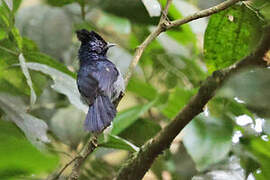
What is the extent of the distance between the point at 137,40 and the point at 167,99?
112 centimetres

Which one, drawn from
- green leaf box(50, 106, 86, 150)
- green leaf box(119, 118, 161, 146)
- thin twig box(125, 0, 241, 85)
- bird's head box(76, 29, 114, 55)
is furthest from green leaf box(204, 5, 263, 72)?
bird's head box(76, 29, 114, 55)

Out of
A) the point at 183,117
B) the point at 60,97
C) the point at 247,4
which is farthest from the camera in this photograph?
the point at 60,97

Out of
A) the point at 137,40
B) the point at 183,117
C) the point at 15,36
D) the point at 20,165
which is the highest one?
the point at 20,165

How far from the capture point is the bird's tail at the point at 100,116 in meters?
2.29

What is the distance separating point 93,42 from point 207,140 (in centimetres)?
140

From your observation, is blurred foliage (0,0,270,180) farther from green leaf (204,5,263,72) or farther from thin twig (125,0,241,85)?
thin twig (125,0,241,85)

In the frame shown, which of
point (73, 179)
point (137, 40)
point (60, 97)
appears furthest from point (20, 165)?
point (137, 40)

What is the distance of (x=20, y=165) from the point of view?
59cm

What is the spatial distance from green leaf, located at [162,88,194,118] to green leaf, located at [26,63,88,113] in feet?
2.14

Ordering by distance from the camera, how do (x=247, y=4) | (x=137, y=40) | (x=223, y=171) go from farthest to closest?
(x=137, y=40) → (x=223, y=171) → (x=247, y=4)

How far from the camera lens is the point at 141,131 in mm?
2879

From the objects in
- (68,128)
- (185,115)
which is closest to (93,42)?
(68,128)

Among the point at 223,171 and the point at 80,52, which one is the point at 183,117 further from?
the point at 80,52

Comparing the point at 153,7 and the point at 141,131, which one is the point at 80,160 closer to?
the point at 153,7
